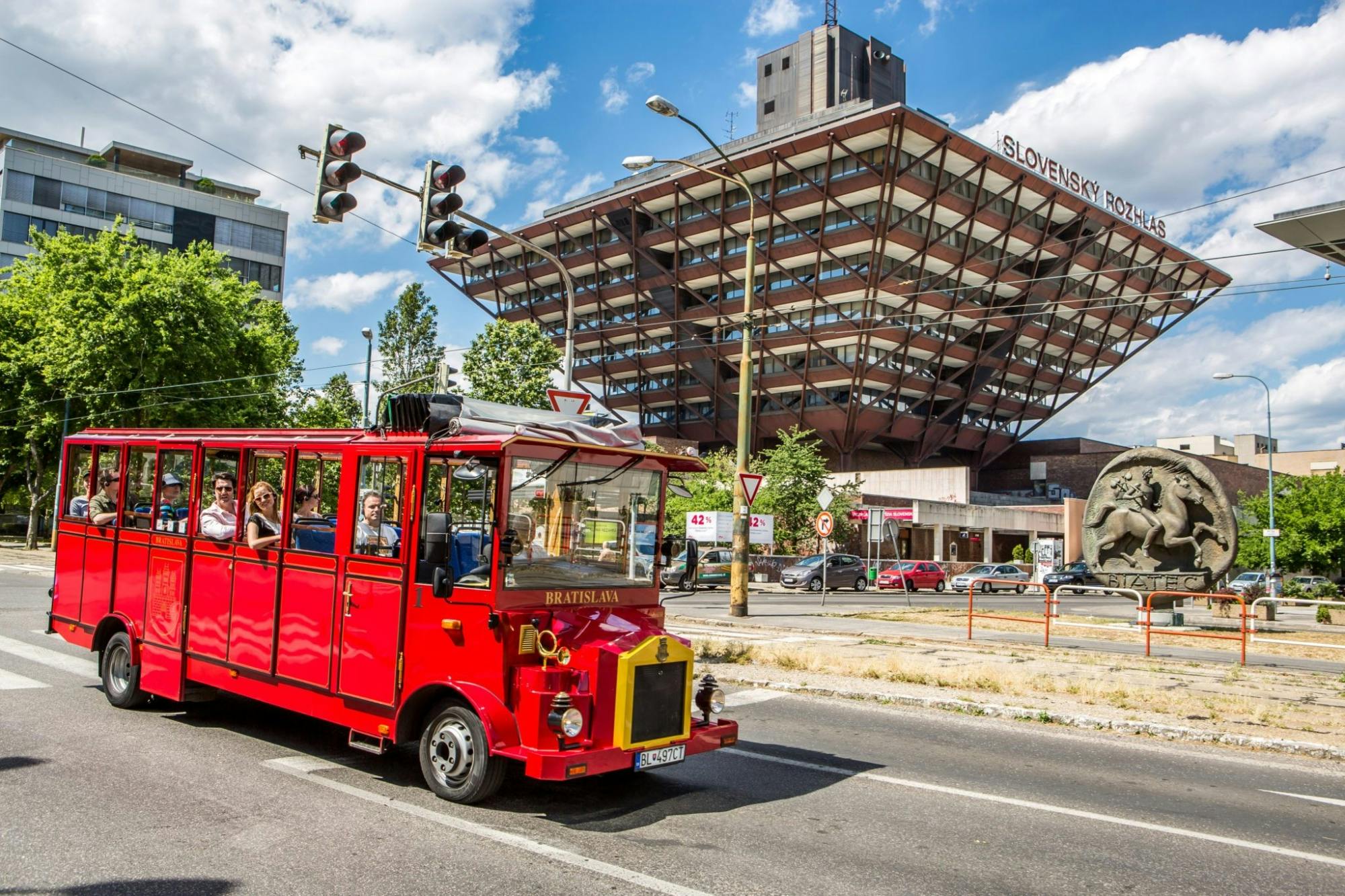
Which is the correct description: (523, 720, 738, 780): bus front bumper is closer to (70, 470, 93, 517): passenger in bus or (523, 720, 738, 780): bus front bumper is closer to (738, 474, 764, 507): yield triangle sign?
(70, 470, 93, 517): passenger in bus

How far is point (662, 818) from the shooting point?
604cm

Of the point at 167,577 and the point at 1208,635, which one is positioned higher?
the point at 167,577

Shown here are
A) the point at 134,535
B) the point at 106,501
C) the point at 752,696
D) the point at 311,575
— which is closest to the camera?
the point at 311,575

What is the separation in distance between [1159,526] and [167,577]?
844 inches

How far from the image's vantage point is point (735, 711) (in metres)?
10.2

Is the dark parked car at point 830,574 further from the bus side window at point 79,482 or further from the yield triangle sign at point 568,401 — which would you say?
the bus side window at point 79,482

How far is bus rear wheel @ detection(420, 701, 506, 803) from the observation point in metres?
5.92

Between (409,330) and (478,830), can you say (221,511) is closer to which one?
(478,830)

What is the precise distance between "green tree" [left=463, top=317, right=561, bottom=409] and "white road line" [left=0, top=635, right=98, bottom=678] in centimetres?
2981

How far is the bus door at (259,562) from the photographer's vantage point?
7461mm

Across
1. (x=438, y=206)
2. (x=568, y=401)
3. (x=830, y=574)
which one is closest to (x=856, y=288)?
(x=830, y=574)

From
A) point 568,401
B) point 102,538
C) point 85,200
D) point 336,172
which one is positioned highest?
point 85,200

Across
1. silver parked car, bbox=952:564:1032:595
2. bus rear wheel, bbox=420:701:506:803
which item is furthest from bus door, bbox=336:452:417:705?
silver parked car, bbox=952:564:1032:595

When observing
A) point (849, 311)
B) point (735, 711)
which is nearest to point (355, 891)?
point (735, 711)
